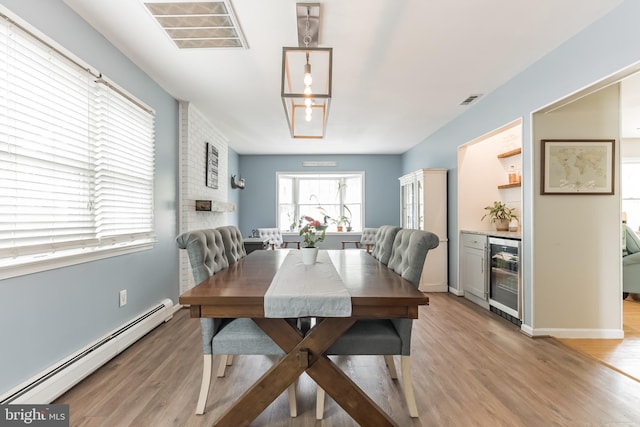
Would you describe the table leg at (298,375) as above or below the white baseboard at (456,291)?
above

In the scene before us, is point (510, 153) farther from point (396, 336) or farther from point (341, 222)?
point (341, 222)

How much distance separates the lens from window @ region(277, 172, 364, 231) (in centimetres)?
711

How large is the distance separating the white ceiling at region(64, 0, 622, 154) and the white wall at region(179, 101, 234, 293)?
10.0 inches

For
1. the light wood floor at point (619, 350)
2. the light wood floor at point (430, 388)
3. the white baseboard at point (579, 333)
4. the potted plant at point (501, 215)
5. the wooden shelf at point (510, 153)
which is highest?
the wooden shelf at point (510, 153)

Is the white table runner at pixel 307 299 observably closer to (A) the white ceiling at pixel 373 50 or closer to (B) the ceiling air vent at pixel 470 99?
(A) the white ceiling at pixel 373 50

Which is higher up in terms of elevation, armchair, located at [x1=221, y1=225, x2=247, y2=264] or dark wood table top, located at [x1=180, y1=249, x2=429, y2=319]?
armchair, located at [x1=221, y1=225, x2=247, y2=264]

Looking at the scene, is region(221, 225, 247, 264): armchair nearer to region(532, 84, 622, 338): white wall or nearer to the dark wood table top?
the dark wood table top

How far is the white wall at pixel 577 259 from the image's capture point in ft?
9.39

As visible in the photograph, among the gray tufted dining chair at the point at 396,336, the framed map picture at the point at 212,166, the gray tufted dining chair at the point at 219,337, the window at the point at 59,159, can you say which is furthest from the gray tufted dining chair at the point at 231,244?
the framed map picture at the point at 212,166

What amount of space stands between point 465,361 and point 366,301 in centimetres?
155

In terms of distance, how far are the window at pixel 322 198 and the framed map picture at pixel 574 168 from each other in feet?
14.2

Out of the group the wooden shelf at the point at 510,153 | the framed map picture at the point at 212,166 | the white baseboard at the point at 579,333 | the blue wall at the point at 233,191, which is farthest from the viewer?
the blue wall at the point at 233,191

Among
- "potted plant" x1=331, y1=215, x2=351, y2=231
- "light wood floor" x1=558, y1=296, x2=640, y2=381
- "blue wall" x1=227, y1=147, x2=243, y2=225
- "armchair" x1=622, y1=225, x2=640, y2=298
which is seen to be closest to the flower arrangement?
"light wood floor" x1=558, y1=296, x2=640, y2=381

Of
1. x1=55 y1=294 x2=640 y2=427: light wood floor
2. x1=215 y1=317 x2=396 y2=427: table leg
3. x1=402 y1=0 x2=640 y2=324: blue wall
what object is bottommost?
x1=55 y1=294 x2=640 y2=427: light wood floor
